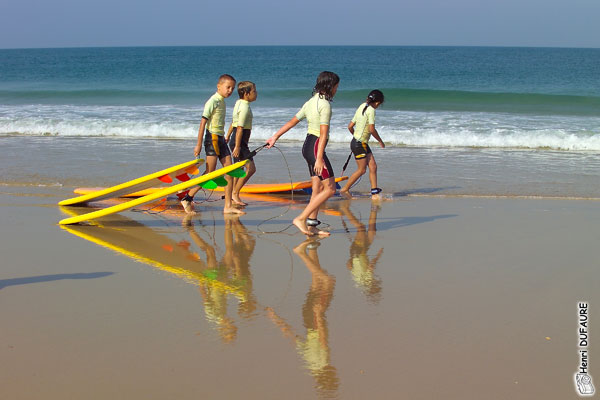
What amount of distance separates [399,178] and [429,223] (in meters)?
3.34

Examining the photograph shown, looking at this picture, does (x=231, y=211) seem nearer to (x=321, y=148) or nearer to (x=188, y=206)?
(x=188, y=206)

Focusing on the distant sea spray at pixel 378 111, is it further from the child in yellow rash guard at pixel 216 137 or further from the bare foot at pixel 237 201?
the child in yellow rash guard at pixel 216 137

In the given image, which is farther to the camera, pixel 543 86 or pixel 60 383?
pixel 543 86

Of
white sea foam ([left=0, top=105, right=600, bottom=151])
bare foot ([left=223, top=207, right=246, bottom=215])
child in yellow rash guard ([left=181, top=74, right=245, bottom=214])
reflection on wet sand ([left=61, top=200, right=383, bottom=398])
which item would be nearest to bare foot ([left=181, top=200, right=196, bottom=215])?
child in yellow rash guard ([left=181, top=74, right=245, bottom=214])

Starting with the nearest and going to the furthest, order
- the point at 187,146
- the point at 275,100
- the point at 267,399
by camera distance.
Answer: the point at 267,399 < the point at 187,146 < the point at 275,100

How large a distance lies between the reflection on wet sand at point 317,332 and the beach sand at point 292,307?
13mm

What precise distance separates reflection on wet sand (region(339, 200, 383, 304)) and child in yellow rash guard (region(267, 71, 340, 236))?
58cm

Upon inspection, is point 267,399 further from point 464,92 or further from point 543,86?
point 543,86

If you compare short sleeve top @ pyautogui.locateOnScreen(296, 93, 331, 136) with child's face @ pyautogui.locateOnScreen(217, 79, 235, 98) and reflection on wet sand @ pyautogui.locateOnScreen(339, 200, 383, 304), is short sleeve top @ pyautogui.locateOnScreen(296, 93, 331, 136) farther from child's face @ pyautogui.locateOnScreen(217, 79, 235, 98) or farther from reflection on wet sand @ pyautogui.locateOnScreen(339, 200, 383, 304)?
child's face @ pyautogui.locateOnScreen(217, 79, 235, 98)

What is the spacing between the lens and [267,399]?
11.5 ft

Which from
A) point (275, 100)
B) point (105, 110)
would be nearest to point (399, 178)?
point (105, 110)

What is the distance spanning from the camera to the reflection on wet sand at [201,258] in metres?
4.82

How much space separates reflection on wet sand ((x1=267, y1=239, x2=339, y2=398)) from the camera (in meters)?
3.74

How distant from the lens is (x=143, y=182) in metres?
7.91
